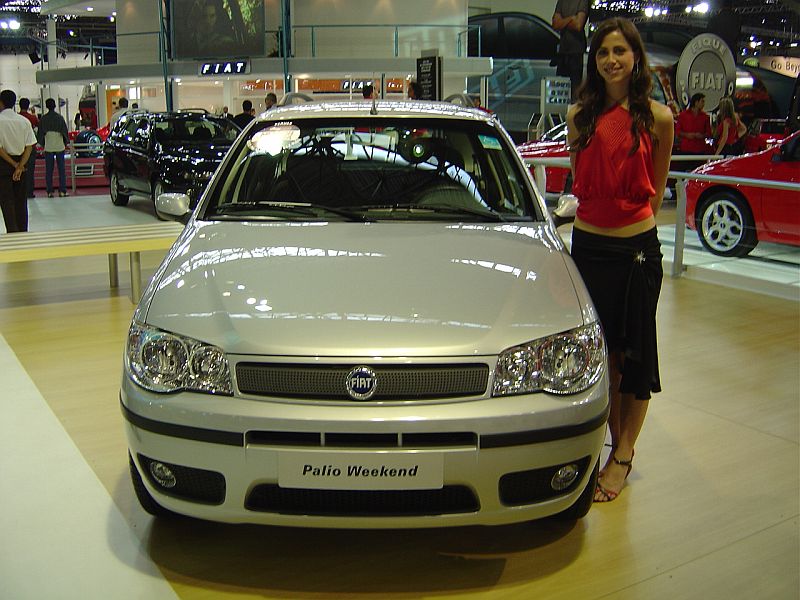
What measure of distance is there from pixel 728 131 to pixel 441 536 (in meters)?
11.2

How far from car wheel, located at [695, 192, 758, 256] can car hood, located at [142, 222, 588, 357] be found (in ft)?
16.1

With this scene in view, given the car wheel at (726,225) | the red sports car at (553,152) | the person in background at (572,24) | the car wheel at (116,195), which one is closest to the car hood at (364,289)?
the car wheel at (726,225)

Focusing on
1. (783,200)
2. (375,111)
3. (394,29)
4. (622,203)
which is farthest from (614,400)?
(394,29)

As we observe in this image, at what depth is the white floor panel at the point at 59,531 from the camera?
102 inches

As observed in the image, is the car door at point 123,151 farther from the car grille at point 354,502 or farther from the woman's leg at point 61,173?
the car grille at point 354,502

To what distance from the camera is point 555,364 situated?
2.49 m

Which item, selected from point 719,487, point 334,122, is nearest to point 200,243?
point 334,122

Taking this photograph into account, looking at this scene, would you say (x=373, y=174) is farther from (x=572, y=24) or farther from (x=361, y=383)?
(x=572, y=24)

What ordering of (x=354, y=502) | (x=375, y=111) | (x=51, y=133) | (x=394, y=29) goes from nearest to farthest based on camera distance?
(x=354, y=502) → (x=375, y=111) → (x=51, y=133) → (x=394, y=29)

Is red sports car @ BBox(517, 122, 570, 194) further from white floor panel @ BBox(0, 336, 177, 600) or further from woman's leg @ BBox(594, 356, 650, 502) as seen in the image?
white floor panel @ BBox(0, 336, 177, 600)

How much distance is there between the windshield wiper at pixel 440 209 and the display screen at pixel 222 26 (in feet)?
65.3

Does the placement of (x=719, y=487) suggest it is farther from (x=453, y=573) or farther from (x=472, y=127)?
(x=472, y=127)

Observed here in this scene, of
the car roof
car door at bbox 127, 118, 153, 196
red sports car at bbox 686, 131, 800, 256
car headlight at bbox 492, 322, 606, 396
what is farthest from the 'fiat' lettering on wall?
car headlight at bbox 492, 322, 606, 396

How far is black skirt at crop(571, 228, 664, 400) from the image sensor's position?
122 inches
